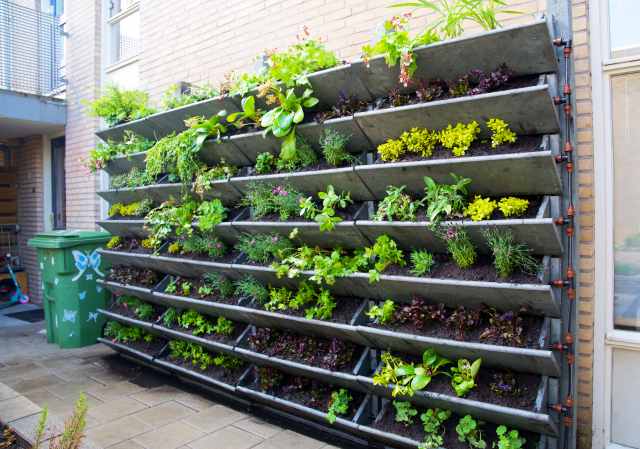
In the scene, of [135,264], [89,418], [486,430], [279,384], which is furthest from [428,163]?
[135,264]

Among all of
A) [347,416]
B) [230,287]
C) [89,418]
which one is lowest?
[89,418]

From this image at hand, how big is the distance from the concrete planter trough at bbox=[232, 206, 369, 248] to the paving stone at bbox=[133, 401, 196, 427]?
167cm

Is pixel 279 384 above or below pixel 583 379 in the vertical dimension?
below

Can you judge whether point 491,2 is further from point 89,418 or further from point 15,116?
point 15,116

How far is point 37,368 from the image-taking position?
16.8 ft

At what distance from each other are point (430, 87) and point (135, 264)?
404 centimetres

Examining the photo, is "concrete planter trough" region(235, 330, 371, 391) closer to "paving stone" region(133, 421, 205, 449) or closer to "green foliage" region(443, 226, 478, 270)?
"paving stone" region(133, 421, 205, 449)

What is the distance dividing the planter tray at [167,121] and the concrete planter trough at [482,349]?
234 centimetres

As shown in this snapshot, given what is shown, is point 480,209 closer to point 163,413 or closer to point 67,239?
point 163,413

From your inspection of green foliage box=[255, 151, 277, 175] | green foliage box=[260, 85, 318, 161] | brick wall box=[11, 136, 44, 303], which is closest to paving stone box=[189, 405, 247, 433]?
green foliage box=[255, 151, 277, 175]

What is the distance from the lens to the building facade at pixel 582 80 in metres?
2.97

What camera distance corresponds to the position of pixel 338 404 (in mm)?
3340

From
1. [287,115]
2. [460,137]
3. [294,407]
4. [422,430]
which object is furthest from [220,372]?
[460,137]

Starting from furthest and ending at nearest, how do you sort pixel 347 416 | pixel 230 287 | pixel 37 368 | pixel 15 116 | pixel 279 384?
pixel 15 116
pixel 37 368
pixel 230 287
pixel 279 384
pixel 347 416
